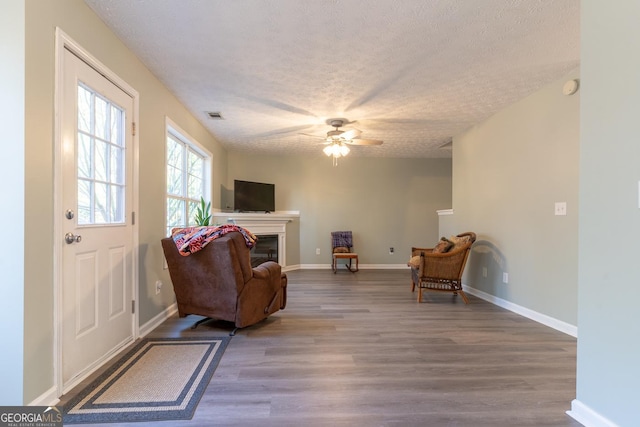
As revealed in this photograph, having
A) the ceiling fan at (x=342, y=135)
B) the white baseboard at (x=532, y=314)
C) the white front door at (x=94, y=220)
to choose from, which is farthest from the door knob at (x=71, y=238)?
the white baseboard at (x=532, y=314)

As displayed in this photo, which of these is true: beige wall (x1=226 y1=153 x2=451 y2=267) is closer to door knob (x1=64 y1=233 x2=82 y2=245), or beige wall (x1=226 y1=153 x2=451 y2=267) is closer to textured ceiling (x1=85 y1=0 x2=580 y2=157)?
textured ceiling (x1=85 y1=0 x2=580 y2=157)

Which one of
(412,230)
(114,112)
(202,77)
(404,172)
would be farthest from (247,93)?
(412,230)

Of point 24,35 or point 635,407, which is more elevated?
point 24,35

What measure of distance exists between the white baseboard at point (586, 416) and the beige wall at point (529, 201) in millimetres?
1541

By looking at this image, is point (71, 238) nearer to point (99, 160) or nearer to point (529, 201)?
point (99, 160)

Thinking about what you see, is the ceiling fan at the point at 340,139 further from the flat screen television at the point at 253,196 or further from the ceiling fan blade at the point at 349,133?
the flat screen television at the point at 253,196

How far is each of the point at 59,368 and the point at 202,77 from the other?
2589 mm

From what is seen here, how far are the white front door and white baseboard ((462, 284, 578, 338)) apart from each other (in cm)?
399

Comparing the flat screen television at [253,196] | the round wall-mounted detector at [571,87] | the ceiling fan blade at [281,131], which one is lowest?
the flat screen television at [253,196]

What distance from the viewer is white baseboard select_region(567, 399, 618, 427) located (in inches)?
57.2

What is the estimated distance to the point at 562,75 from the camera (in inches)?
113

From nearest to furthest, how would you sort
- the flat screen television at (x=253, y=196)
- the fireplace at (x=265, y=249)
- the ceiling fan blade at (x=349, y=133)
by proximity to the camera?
the ceiling fan blade at (x=349, y=133) → the flat screen television at (x=253, y=196) → the fireplace at (x=265, y=249)

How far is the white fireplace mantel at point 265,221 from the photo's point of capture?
5.35 m

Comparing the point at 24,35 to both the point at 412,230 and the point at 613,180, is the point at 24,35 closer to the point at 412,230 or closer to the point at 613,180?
the point at 613,180
